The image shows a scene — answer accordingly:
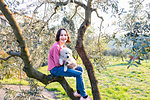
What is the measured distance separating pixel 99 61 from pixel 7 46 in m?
3.21

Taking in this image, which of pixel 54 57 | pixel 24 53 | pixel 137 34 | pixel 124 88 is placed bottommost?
pixel 124 88

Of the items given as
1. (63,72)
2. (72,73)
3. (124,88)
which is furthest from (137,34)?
(124,88)

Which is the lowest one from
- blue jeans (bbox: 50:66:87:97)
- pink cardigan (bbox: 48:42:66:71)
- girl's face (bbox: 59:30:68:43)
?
blue jeans (bbox: 50:66:87:97)

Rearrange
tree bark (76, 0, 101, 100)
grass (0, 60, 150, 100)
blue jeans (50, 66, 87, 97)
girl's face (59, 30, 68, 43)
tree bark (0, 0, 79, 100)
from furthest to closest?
grass (0, 60, 150, 100)
tree bark (76, 0, 101, 100)
girl's face (59, 30, 68, 43)
blue jeans (50, 66, 87, 97)
tree bark (0, 0, 79, 100)

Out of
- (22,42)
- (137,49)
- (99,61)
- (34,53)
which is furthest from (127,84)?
(22,42)

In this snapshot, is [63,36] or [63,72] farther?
[63,36]

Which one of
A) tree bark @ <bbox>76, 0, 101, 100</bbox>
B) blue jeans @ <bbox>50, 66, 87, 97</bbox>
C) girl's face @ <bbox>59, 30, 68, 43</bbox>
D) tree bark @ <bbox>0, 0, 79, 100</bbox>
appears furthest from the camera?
tree bark @ <bbox>76, 0, 101, 100</bbox>

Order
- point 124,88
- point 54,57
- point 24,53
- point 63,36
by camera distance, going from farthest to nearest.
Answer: point 124,88 < point 63,36 < point 54,57 < point 24,53

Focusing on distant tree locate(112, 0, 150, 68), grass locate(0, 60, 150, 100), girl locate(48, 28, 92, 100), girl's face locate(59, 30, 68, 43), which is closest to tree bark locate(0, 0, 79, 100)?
girl locate(48, 28, 92, 100)

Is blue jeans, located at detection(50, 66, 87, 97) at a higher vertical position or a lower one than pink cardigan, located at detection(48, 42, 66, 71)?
lower

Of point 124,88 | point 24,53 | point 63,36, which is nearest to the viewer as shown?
point 24,53

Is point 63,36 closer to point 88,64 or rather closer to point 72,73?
point 72,73

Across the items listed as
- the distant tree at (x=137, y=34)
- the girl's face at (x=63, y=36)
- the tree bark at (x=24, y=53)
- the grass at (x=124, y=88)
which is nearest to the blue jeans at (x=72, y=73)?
the tree bark at (x=24, y=53)

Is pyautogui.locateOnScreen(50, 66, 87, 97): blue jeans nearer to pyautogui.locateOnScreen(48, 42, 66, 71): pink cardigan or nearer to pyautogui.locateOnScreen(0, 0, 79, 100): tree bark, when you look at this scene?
pyautogui.locateOnScreen(48, 42, 66, 71): pink cardigan
